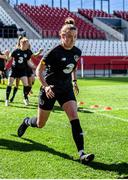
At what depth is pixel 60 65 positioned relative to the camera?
6906 mm

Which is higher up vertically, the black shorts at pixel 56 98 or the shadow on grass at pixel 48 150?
the black shorts at pixel 56 98

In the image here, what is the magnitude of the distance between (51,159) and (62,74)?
123 cm

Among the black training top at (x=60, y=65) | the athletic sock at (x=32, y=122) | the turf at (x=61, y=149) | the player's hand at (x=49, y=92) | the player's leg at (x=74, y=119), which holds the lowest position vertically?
the turf at (x=61, y=149)

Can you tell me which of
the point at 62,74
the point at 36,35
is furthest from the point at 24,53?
the point at 36,35

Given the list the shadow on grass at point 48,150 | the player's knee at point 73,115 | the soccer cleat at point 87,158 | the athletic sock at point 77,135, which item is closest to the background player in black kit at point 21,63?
the shadow on grass at point 48,150

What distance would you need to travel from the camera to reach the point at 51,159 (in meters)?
6.64

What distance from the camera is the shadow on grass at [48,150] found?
6038 mm

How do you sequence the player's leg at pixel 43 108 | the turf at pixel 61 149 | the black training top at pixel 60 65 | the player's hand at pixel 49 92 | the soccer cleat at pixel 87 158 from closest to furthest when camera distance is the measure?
the turf at pixel 61 149, the soccer cleat at pixel 87 158, the player's hand at pixel 49 92, the black training top at pixel 60 65, the player's leg at pixel 43 108

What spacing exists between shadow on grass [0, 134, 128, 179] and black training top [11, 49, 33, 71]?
5.83 metres

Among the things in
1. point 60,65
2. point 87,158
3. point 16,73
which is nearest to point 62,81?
point 60,65

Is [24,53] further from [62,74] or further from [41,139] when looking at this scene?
[62,74]

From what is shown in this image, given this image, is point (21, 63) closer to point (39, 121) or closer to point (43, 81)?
point (39, 121)

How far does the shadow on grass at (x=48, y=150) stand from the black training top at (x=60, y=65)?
1022 mm

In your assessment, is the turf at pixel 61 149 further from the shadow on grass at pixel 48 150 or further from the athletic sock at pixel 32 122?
the athletic sock at pixel 32 122
